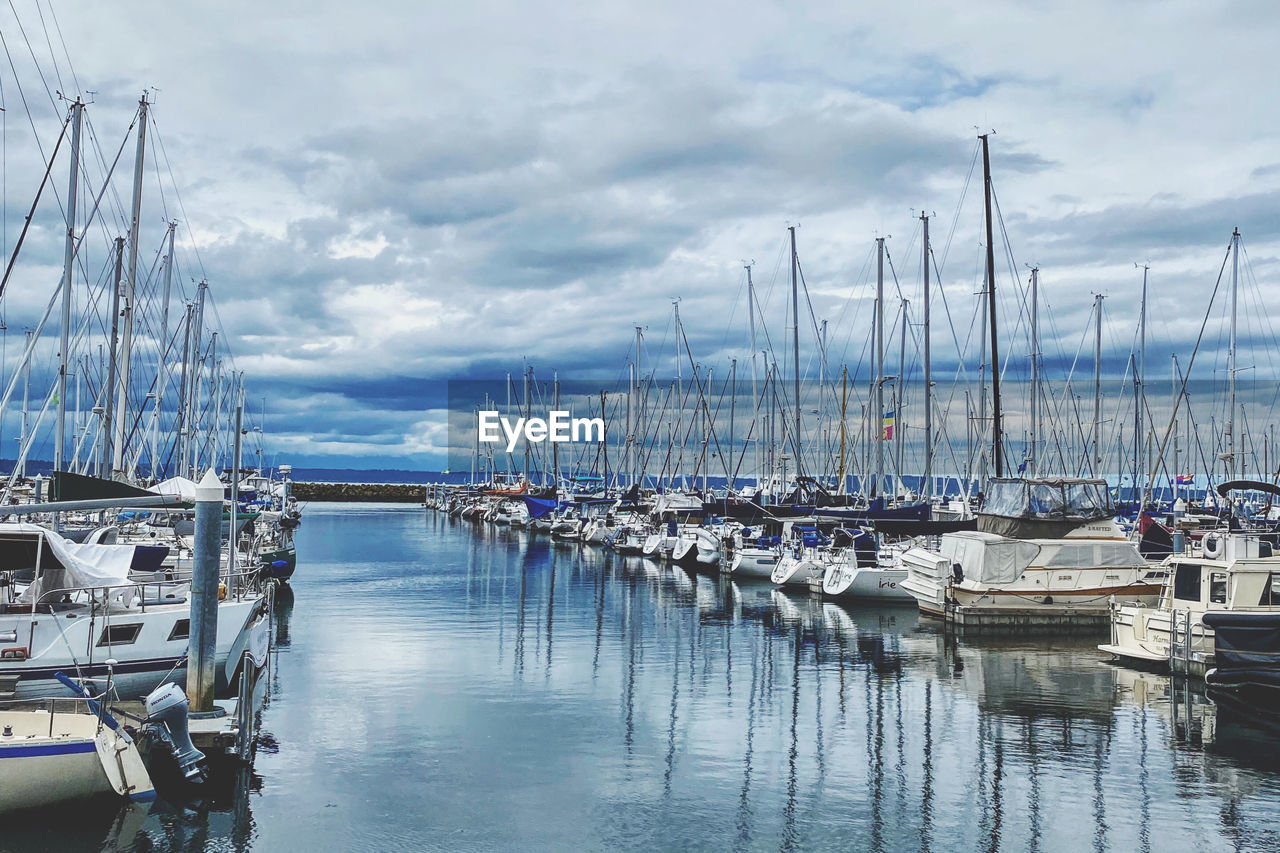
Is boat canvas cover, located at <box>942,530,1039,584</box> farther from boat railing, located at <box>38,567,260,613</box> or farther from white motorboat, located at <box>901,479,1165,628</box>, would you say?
boat railing, located at <box>38,567,260,613</box>

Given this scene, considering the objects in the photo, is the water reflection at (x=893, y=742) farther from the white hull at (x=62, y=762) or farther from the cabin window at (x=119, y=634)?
the cabin window at (x=119, y=634)

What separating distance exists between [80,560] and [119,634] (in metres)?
1.99

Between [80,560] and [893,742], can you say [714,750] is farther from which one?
[80,560]

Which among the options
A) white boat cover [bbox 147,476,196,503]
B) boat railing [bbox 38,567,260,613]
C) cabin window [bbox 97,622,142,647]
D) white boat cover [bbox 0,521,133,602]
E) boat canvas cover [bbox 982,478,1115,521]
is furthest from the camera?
boat canvas cover [bbox 982,478,1115,521]

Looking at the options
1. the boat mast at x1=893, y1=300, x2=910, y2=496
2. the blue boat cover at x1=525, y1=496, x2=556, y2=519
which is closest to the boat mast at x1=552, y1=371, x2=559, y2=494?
the blue boat cover at x1=525, y1=496, x2=556, y2=519

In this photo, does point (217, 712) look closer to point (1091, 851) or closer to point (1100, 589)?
point (1091, 851)

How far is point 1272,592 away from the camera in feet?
93.9

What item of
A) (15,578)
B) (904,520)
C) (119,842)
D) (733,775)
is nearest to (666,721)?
(733,775)

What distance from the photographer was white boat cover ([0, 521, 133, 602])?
71.9ft

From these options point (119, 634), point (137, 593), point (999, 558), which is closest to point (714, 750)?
point (119, 634)

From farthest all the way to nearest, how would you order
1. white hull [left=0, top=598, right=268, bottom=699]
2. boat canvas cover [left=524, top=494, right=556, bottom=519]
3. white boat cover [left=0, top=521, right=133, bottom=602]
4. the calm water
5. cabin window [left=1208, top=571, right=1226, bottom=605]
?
boat canvas cover [left=524, top=494, right=556, bottom=519] < cabin window [left=1208, top=571, right=1226, bottom=605] < white boat cover [left=0, top=521, right=133, bottom=602] < white hull [left=0, top=598, right=268, bottom=699] < the calm water

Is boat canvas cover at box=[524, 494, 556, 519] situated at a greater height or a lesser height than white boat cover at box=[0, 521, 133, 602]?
lesser

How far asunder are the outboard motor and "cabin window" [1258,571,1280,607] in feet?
88.7

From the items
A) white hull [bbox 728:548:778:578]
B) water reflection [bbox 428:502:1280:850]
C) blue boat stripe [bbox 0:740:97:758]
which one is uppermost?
blue boat stripe [bbox 0:740:97:758]
